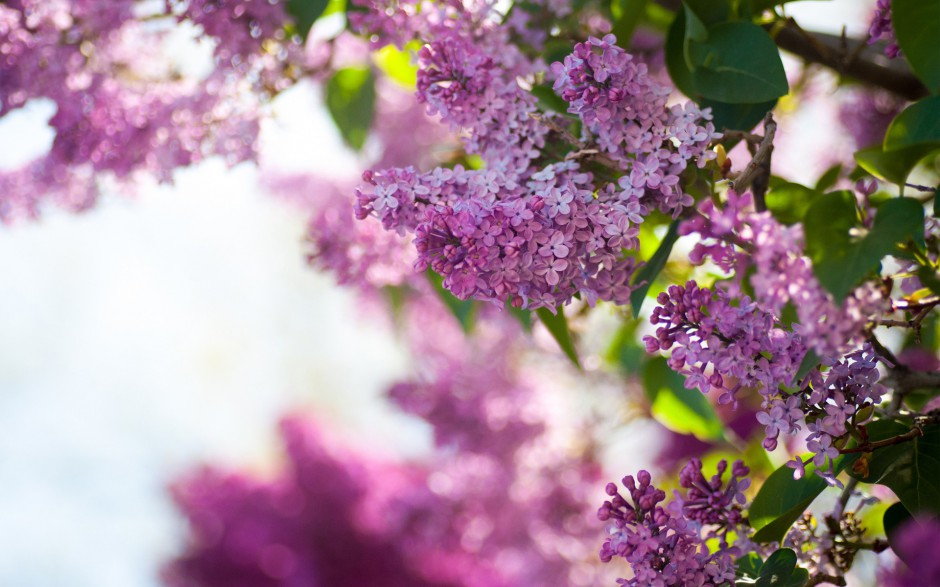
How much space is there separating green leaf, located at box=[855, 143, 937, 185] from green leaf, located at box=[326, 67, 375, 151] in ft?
1.66

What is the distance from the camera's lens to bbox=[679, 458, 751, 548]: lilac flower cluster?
18.0 inches

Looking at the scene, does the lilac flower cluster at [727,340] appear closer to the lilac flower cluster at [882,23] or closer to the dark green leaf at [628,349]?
the lilac flower cluster at [882,23]

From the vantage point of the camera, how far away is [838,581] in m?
0.45

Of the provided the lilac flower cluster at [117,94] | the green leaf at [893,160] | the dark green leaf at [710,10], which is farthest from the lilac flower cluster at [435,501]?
the green leaf at [893,160]

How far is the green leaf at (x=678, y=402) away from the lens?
0.73 m

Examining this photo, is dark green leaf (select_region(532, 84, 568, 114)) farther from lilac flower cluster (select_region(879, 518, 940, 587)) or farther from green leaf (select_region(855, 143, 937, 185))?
lilac flower cluster (select_region(879, 518, 940, 587))

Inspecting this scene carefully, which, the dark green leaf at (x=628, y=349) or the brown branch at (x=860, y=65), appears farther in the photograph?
the dark green leaf at (x=628, y=349)

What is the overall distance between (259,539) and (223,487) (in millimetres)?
159

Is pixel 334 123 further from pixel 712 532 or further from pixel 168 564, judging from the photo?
pixel 168 564

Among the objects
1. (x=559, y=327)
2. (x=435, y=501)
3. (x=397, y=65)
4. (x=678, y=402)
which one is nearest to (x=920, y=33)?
(x=559, y=327)

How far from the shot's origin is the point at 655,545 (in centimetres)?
41

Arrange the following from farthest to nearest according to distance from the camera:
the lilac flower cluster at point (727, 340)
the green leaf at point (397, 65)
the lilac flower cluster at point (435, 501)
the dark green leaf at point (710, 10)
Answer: the lilac flower cluster at point (435, 501) < the green leaf at point (397, 65) < the dark green leaf at point (710, 10) < the lilac flower cluster at point (727, 340)

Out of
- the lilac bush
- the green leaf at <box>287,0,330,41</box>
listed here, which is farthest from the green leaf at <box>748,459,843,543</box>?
the green leaf at <box>287,0,330,41</box>

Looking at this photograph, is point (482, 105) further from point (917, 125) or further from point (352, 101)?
point (352, 101)
